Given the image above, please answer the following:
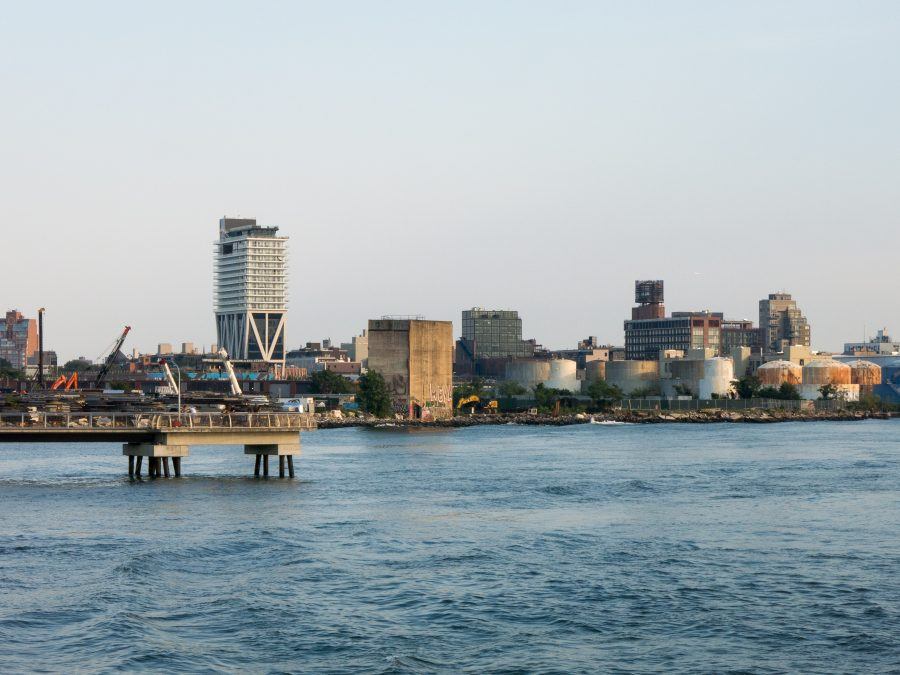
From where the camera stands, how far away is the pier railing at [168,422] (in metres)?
71.9

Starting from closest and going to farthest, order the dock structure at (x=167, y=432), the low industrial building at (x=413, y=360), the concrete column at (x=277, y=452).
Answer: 1. the dock structure at (x=167, y=432)
2. the concrete column at (x=277, y=452)
3. the low industrial building at (x=413, y=360)

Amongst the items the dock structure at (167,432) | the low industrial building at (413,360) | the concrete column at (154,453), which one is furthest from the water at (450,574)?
the low industrial building at (413,360)

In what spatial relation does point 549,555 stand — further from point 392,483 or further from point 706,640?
point 392,483

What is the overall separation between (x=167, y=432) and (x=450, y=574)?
34478 mm

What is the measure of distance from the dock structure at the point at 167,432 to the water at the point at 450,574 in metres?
2.18

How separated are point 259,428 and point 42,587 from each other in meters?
35.2

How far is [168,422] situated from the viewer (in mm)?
74062

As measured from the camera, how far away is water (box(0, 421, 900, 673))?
32.0 metres

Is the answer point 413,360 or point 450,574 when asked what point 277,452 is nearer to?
point 450,574

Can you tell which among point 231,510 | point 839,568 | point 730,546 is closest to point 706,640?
point 839,568

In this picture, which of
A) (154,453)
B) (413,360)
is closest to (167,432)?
(154,453)

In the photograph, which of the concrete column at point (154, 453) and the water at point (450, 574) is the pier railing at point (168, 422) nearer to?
the concrete column at point (154, 453)

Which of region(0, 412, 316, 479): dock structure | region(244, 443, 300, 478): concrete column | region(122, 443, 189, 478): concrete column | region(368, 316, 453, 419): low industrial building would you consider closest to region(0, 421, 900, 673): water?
region(244, 443, 300, 478): concrete column

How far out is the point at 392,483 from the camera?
77.4m
